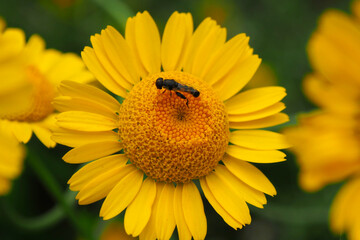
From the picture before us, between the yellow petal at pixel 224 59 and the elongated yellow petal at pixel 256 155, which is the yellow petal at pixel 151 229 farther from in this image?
the yellow petal at pixel 224 59

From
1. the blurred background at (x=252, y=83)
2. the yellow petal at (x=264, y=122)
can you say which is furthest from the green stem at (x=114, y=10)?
the yellow petal at (x=264, y=122)

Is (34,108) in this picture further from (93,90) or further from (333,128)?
(333,128)

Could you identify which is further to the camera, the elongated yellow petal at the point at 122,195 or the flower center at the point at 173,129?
the flower center at the point at 173,129

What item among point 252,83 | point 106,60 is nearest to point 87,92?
point 106,60

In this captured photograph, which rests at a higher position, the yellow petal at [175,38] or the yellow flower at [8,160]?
the yellow petal at [175,38]

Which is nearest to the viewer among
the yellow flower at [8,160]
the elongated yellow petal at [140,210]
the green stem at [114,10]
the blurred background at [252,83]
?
the yellow flower at [8,160]

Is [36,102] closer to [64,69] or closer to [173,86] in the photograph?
[64,69]

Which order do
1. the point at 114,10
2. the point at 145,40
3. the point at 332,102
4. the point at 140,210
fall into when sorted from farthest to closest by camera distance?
the point at 114,10
the point at 145,40
the point at 140,210
the point at 332,102
